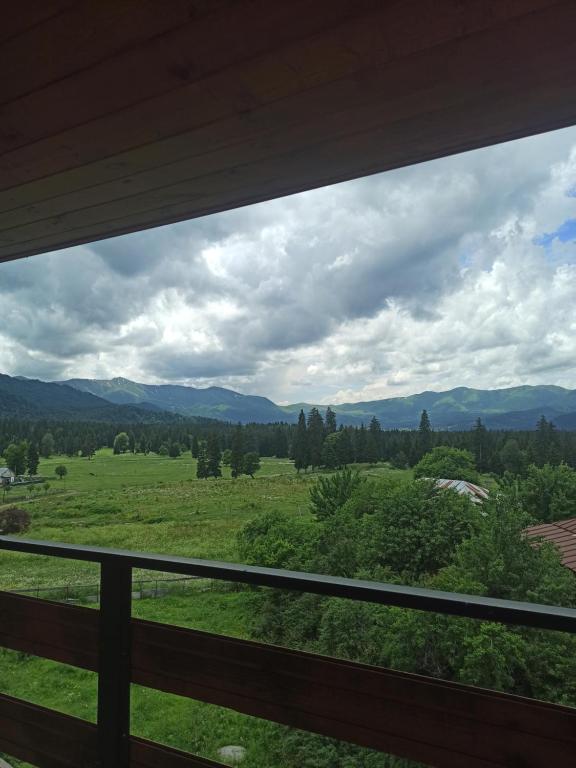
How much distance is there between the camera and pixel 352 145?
85cm

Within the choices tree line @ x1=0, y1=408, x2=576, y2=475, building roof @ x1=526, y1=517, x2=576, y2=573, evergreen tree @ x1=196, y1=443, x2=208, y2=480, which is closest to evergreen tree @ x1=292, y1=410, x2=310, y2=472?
tree line @ x1=0, y1=408, x2=576, y2=475

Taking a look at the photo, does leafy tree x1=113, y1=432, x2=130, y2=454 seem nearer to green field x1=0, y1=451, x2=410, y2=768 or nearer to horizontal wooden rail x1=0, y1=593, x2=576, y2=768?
green field x1=0, y1=451, x2=410, y2=768

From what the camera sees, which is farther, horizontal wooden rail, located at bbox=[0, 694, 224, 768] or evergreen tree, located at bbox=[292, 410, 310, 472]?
evergreen tree, located at bbox=[292, 410, 310, 472]

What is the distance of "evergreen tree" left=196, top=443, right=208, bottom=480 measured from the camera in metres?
35.8

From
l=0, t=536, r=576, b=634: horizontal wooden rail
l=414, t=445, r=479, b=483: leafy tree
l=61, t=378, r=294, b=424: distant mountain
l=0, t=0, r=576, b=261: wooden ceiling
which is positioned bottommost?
l=414, t=445, r=479, b=483: leafy tree

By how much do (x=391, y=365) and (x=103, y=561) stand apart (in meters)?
41.8

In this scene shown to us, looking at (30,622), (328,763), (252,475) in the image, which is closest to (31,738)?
(30,622)

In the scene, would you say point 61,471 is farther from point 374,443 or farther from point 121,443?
point 374,443

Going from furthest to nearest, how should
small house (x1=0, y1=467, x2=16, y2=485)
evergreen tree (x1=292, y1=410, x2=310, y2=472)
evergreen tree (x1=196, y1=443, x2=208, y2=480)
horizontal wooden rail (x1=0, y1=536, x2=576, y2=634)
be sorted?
1. evergreen tree (x1=196, y1=443, x2=208, y2=480)
2. evergreen tree (x1=292, y1=410, x2=310, y2=472)
3. small house (x1=0, y1=467, x2=16, y2=485)
4. horizontal wooden rail (x1=0, y1=536, x2=576, y2=634)

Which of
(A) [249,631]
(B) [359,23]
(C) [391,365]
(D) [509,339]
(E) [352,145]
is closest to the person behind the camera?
(B) [359,23]

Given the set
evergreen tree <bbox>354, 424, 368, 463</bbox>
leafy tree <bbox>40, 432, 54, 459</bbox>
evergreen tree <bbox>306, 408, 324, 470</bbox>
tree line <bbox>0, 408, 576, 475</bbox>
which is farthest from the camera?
evergreen tree <bbox>306, 408, 324, 470</bbox>

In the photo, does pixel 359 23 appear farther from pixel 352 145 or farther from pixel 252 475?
pixel 252 475

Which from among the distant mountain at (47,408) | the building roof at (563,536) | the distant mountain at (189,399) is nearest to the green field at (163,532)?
the distant mountain at (47,408)

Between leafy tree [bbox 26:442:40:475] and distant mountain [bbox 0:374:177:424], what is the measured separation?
3934 mm
